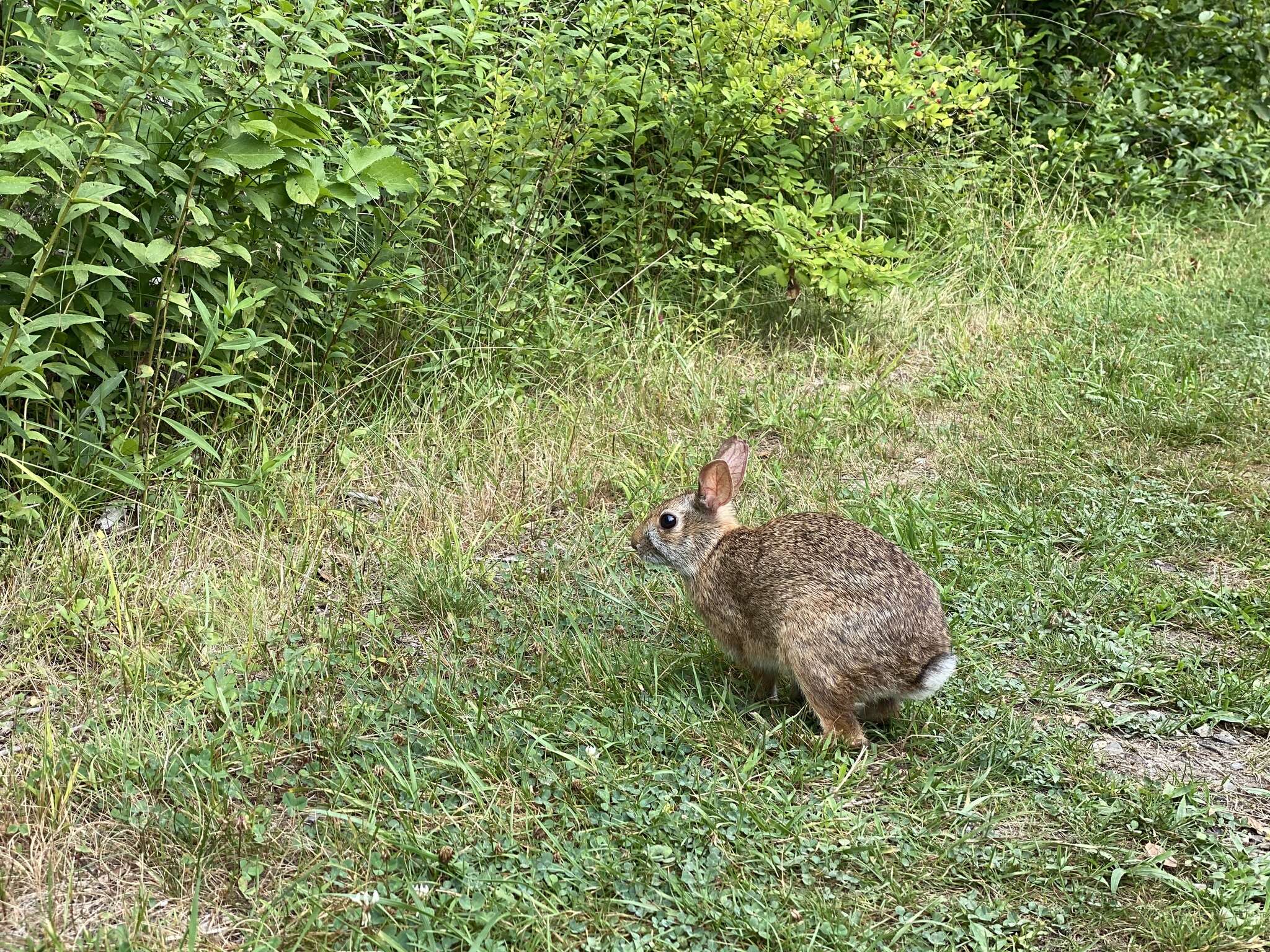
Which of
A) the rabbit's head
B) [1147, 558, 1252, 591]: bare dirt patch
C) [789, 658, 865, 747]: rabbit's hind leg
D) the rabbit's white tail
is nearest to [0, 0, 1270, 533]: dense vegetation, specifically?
the rabbit's head

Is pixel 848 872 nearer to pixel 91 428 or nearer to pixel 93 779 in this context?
pixel 93 779

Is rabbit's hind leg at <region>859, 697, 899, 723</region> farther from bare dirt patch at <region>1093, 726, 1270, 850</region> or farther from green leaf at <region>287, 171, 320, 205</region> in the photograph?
green leaf at <region>287, 171, 320, 205</region>

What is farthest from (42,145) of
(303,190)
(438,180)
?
(438,180)

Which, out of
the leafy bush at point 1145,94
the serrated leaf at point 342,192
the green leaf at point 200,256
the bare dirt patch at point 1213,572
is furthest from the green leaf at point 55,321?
the leafy bush at point 1145,94

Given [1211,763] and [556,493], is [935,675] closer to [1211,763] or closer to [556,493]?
[1211,763]

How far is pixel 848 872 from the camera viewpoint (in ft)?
10.7

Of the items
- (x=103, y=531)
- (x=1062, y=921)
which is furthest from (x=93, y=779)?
(x=1062, y=921)

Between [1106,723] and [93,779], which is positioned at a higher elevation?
[1106,723]

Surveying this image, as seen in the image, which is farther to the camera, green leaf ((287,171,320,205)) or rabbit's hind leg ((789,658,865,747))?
green leaf ((287,171,320,205))

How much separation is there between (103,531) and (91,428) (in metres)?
0.38

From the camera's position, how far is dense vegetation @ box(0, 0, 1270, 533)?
4.29 metres

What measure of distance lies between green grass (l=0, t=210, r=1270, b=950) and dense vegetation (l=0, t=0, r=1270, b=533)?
33 cm

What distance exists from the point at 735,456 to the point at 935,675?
1.17 metres

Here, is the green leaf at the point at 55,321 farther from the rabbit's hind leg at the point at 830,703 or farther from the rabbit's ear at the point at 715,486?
the rabbit's hind leg at the point at 830,703
